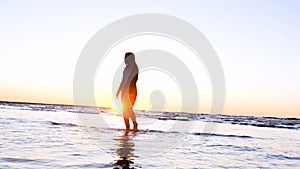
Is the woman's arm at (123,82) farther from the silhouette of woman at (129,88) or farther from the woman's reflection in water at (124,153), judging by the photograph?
the woman's reflection in water at (124,153)

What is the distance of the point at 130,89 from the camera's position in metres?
13.1

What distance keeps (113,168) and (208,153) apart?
3.56 meters

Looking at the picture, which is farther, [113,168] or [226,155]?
[226,155]

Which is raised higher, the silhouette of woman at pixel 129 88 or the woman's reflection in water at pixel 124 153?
the silhouette of woman at pixel 129 88

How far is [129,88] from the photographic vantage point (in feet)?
43.0

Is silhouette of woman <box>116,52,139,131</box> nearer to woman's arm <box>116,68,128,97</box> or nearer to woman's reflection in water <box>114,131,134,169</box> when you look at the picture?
woman's arm <box>116,68,128,97</box>

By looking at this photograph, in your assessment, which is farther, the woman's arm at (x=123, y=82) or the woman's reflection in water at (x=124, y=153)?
the woman's arm at (x=123, y=82)

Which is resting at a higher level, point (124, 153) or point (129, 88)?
point (129, 88)

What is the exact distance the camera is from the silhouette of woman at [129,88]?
42.2ft

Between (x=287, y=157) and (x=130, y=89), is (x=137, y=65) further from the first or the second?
(x=287, y=157)

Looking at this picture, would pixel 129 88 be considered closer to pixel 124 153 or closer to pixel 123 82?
pixel 123 82

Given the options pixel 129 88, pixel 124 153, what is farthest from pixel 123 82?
pixel 124 153

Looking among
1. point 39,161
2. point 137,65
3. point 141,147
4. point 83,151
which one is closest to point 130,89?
point 137,65

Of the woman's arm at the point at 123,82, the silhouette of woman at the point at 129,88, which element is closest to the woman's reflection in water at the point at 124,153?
the silhouette of woman at the point at 129,88
